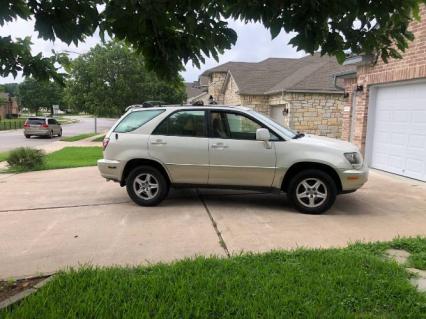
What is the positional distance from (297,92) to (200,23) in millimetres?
17527

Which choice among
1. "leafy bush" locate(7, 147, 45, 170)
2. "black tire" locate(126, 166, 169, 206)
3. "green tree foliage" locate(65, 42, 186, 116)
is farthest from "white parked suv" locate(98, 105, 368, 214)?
"green tree foliage" locate(65, 42, 186, 116)

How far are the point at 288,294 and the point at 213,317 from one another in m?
0.72

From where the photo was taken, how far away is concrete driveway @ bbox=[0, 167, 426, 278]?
475 cm

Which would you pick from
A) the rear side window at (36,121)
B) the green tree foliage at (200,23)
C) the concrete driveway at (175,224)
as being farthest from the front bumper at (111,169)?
the rear side window at (36,121)

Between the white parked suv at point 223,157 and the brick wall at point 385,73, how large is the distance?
8.65 ft

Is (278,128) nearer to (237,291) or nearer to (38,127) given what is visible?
(237,291)

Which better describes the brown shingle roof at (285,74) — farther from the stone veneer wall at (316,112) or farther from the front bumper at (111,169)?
the front bumper at (111,169)

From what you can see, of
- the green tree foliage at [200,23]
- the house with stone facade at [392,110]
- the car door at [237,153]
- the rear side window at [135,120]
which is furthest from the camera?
the house with stone facade at [392,110]

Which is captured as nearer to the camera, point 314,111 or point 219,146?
point 219,146

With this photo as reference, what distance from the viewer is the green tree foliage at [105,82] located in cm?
2686

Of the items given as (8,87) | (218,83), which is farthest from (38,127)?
(8,87)

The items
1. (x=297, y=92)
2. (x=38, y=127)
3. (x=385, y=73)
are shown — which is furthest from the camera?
(x=38, y=127)

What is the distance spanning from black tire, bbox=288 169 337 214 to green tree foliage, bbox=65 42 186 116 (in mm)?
21734

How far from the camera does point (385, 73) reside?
33.2 feet
